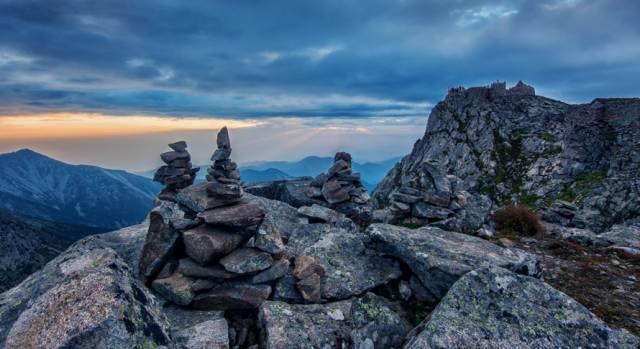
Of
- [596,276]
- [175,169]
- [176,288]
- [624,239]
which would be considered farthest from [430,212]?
[175,169]

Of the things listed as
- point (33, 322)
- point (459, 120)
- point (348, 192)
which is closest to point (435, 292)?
point (33, 322)

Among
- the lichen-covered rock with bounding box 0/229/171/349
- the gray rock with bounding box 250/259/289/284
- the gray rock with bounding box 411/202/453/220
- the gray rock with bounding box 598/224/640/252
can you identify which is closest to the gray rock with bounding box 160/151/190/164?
the gray rock with bounding box 411/202/453/220

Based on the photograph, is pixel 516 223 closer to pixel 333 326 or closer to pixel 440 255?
pixel 440 255

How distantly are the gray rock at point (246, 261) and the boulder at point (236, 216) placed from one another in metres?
0.90

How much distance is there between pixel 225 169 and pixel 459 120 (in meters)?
92.8

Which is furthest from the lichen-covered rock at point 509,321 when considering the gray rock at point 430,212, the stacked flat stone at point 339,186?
the stacked flat stone at point 339,186

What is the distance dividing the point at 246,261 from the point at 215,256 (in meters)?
1.02

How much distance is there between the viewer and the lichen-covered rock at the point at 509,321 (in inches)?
289

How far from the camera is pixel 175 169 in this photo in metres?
30.9

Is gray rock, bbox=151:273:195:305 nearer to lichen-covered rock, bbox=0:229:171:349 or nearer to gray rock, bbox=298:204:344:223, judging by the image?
lichen-covered rock, bbox=0:229:171:349

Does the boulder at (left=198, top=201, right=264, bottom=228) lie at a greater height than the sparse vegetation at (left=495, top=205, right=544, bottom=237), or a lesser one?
greater

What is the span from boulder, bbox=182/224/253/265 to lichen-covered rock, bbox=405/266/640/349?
6.27 meters

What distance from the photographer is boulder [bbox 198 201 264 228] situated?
1139 centimetres

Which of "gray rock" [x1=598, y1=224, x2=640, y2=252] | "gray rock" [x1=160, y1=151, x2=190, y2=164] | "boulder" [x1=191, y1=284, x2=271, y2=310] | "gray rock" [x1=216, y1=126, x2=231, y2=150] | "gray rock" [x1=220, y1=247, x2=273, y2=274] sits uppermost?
"gray rock" [x1=216, y1=126, x2=231, y2=150]
